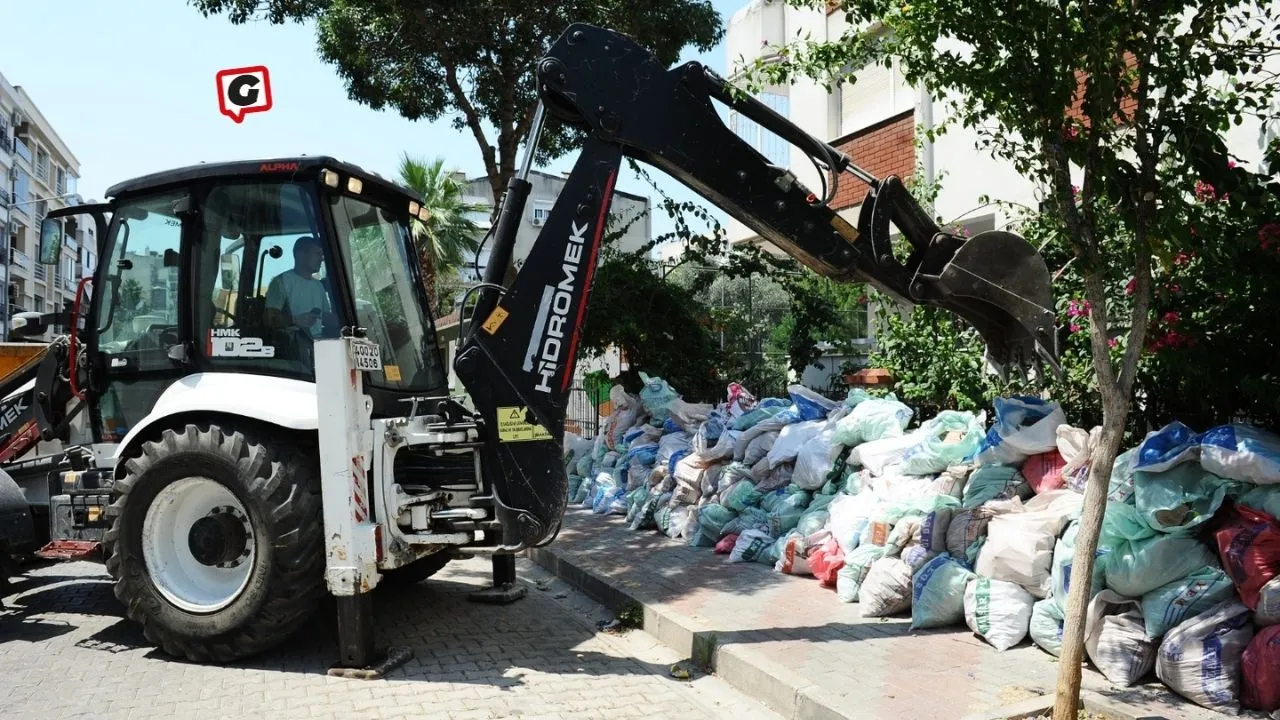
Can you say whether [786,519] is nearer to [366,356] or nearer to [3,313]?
[366,356]

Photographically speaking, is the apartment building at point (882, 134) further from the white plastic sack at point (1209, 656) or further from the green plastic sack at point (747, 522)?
the white plastic sack at point (1209, 656)

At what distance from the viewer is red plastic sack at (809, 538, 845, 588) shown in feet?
20.8

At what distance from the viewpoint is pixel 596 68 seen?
5.09 m

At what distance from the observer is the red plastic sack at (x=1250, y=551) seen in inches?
159

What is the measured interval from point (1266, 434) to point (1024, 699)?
1680 millimetres

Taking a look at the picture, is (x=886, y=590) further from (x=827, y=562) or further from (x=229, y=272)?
(x=229, y=272)

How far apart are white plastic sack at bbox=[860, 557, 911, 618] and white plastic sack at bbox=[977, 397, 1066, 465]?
0.90 m

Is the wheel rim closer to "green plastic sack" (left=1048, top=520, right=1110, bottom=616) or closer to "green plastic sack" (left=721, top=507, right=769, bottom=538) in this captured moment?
"green plastic sack" (left=721, top=507, right=769, bottom=538)

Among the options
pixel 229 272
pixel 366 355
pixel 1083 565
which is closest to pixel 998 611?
pixel 1083 565

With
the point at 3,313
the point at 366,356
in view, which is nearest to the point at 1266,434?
the point at 366,356

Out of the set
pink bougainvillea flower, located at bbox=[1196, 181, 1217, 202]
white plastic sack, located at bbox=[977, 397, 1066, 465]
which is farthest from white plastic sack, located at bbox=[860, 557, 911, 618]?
pink bougainvillea flower, located at bbox=[1196, 181, 1217, 202]

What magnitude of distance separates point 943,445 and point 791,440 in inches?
65.5

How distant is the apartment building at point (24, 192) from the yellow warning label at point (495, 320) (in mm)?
45391

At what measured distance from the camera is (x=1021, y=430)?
5707mm
